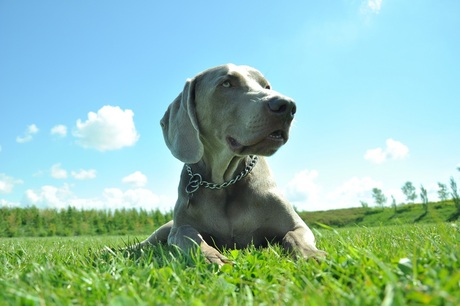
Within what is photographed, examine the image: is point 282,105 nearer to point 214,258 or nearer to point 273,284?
point 214,258

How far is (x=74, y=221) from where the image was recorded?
1764cm

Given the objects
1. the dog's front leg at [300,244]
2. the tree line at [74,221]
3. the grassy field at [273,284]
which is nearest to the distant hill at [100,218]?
the tree line at [74,221]

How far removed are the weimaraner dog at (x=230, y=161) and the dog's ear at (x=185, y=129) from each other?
0.03 ft

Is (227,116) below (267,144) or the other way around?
the other way around

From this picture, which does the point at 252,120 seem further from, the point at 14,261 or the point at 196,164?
the point at 14,261

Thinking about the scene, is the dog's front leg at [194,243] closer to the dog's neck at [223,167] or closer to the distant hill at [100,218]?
the dog's neck at [223,167]

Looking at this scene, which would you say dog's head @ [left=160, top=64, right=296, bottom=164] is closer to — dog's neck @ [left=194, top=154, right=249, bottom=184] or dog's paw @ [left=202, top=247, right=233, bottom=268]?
dog's neck @ [left=194, top=154, right=249, bottom=184]

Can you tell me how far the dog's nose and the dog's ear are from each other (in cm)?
96

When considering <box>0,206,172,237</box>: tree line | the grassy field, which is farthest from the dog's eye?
<box>0,206,172,237</box>: tree line

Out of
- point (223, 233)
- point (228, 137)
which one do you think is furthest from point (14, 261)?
point (228, 137)

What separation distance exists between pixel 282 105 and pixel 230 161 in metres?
0.93

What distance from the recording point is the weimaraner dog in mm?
3357

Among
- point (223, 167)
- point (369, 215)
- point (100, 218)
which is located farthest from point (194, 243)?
point (100, 218)

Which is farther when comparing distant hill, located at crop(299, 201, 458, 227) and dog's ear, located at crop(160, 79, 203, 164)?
distant hill, located at crop(299, 201, 458, 227)
